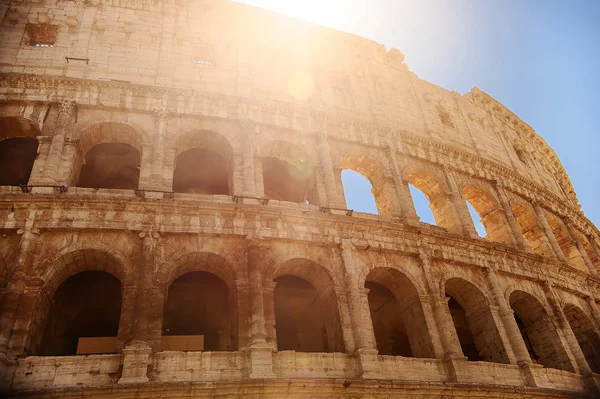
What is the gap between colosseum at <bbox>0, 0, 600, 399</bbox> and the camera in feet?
32.0

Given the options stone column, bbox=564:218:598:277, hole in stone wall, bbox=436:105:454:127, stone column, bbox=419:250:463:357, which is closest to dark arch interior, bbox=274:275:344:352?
stone column, bbox=419:250:463:357

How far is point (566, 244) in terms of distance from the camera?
19.1 m

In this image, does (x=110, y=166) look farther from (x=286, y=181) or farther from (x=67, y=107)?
(x=286, y=181)

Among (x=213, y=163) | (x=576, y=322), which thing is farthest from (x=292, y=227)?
(x=576, y=322)

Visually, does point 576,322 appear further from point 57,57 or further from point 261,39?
point 57,57

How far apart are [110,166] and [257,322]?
24.5 feet

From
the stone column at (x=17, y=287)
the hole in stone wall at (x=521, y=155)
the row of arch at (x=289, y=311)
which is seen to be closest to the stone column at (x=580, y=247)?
the hole in stone wall at (x=521, y=155)

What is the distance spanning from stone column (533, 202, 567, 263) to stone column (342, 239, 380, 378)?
367 inches

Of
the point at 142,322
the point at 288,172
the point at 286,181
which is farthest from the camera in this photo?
the point at 286,181

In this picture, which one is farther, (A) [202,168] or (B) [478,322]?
(A) [202,168]

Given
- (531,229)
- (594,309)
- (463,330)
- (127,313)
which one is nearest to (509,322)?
(463,330)

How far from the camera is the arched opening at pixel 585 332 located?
15.5 metres

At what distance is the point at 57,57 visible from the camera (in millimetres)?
13508

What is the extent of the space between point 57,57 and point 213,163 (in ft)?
17.5
